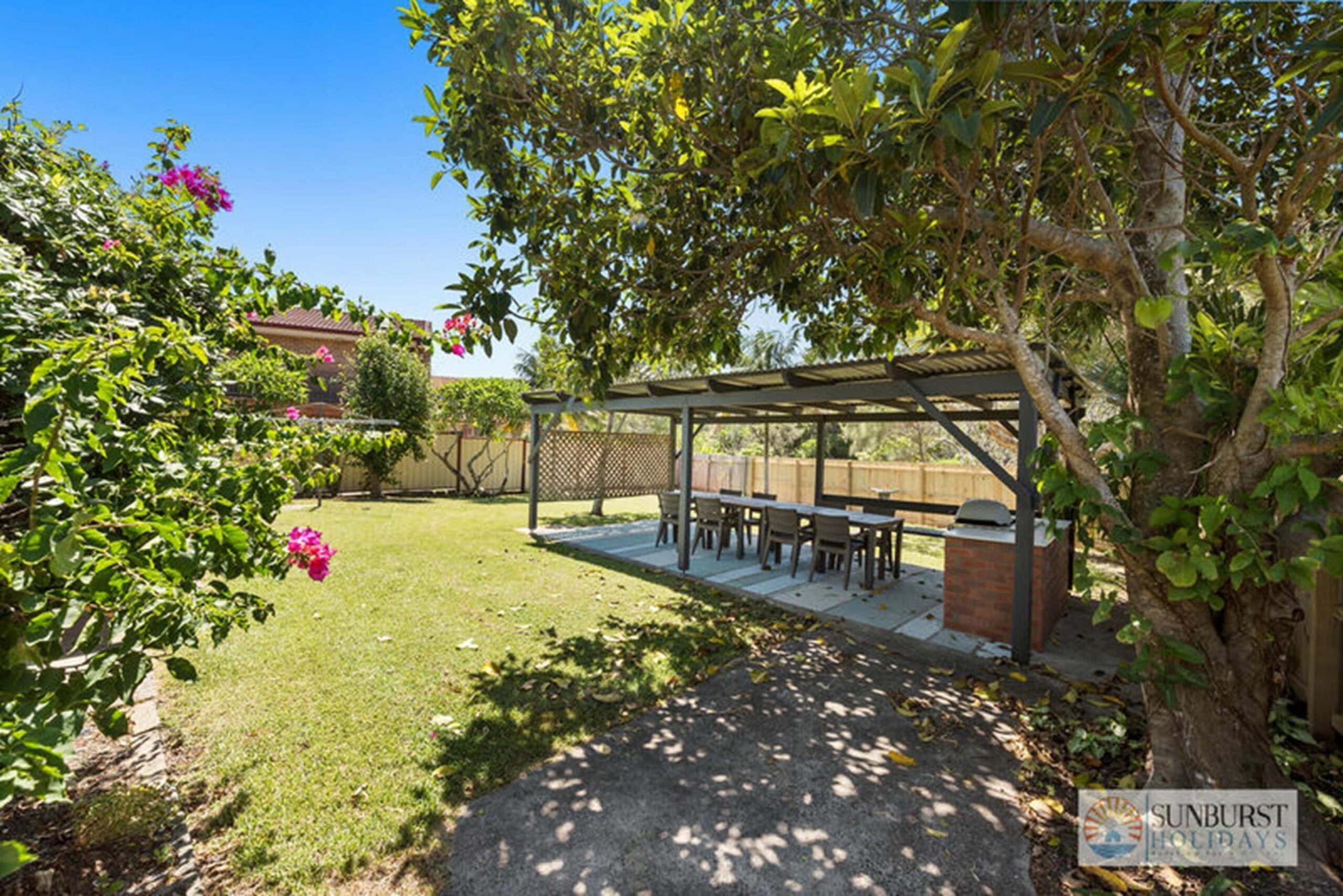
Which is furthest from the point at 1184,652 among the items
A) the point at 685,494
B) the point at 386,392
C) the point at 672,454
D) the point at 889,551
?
the point at 386,392

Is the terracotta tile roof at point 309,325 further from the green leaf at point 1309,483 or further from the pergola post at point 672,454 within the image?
the green leaf at point 1309,483

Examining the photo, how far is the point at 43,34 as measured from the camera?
11.1 ft

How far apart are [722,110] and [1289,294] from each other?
269cm

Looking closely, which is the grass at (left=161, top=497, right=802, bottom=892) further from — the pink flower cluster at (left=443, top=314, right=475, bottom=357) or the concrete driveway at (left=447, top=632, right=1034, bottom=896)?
the pink flower cluster at (left=443, top=314, right=475, bottom=357)

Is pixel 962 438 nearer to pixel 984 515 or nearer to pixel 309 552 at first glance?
pixel 984 515

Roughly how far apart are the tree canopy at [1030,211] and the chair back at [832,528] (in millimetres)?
2919

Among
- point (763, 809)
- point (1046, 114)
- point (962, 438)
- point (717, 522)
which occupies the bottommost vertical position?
point (763, 809)

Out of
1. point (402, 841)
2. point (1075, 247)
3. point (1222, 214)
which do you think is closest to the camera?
point (402, 841)

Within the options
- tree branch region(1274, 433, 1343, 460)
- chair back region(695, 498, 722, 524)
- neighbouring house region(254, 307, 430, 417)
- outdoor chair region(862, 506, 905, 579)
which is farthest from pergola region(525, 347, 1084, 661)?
neighbouring house region(254, 307, 430, 417)

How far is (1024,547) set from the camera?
4.70 m

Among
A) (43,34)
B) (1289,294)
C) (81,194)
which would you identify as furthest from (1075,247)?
(43,34)

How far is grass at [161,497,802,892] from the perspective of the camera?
2.40m

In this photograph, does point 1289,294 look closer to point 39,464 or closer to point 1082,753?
point 1082,753
